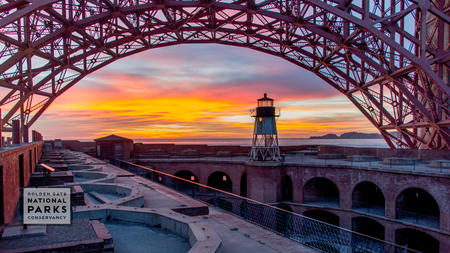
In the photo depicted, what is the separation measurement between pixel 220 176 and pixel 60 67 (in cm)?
2276

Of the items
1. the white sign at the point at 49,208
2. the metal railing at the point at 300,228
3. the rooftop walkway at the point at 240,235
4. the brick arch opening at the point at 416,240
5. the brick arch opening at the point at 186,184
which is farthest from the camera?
the brick arch opening at the point at 186,184

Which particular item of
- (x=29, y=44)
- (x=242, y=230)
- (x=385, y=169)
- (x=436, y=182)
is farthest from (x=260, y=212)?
(x=29, y=44)

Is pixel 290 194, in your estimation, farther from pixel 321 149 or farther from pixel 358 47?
pixel 358 47

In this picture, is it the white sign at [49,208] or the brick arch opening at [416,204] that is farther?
the brick arch opening at [416,204]

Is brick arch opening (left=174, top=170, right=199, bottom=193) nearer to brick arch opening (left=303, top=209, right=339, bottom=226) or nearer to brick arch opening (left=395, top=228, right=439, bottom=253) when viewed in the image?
brick arch opening (left=303, top=209, right=339, bottom=226)

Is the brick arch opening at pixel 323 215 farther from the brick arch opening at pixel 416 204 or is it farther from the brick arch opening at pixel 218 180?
the brick arch opening at pixel 218 180

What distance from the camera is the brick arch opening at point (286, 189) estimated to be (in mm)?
29473

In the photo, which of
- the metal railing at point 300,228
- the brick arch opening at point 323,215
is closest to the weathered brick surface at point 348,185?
the metal railing at point 300,228

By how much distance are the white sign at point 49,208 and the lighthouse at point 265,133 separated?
2487cm

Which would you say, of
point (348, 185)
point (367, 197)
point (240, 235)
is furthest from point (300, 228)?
point (240, 235)

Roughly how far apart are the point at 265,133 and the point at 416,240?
14.4 metres

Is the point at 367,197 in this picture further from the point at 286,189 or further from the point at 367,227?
the point at 286,189

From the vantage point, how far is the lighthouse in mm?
30391

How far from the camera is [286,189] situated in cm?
3058
